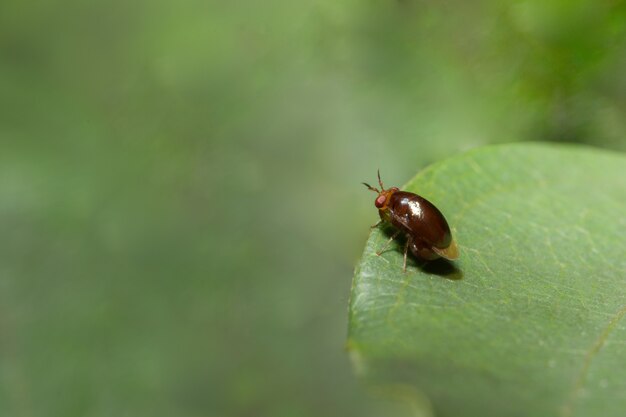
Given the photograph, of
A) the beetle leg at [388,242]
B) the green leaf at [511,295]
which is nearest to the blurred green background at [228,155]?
the green leaf at [511,295]

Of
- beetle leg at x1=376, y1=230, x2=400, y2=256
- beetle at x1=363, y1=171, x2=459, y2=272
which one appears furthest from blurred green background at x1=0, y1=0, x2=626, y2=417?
beetle leg at x1=376, y1=230, x2=400, y2=256

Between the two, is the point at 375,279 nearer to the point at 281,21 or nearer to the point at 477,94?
the point at 477,94

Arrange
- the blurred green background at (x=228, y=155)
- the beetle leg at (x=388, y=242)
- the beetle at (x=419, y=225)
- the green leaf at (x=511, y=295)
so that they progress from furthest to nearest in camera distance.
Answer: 1. the blurred green background at (x=228, y=155)
2. the beetle at (x=419, y=225)
3. the beetle leg at (x=388, y=242)
4. the green leaf at (x=511, y=295)

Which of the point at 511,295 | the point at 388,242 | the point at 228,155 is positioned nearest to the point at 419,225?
the point at 388,242

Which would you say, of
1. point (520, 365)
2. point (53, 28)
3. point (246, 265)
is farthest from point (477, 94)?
point (53, 28)

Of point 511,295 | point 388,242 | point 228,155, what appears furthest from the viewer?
point 228,155

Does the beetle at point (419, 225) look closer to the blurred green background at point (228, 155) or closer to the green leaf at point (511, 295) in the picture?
the green leaf at point (511, 295)

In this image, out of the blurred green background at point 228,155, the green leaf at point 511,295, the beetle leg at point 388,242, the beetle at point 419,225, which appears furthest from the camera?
the blurred green background at point 228,155

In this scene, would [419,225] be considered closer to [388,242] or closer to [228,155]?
[388,242]
